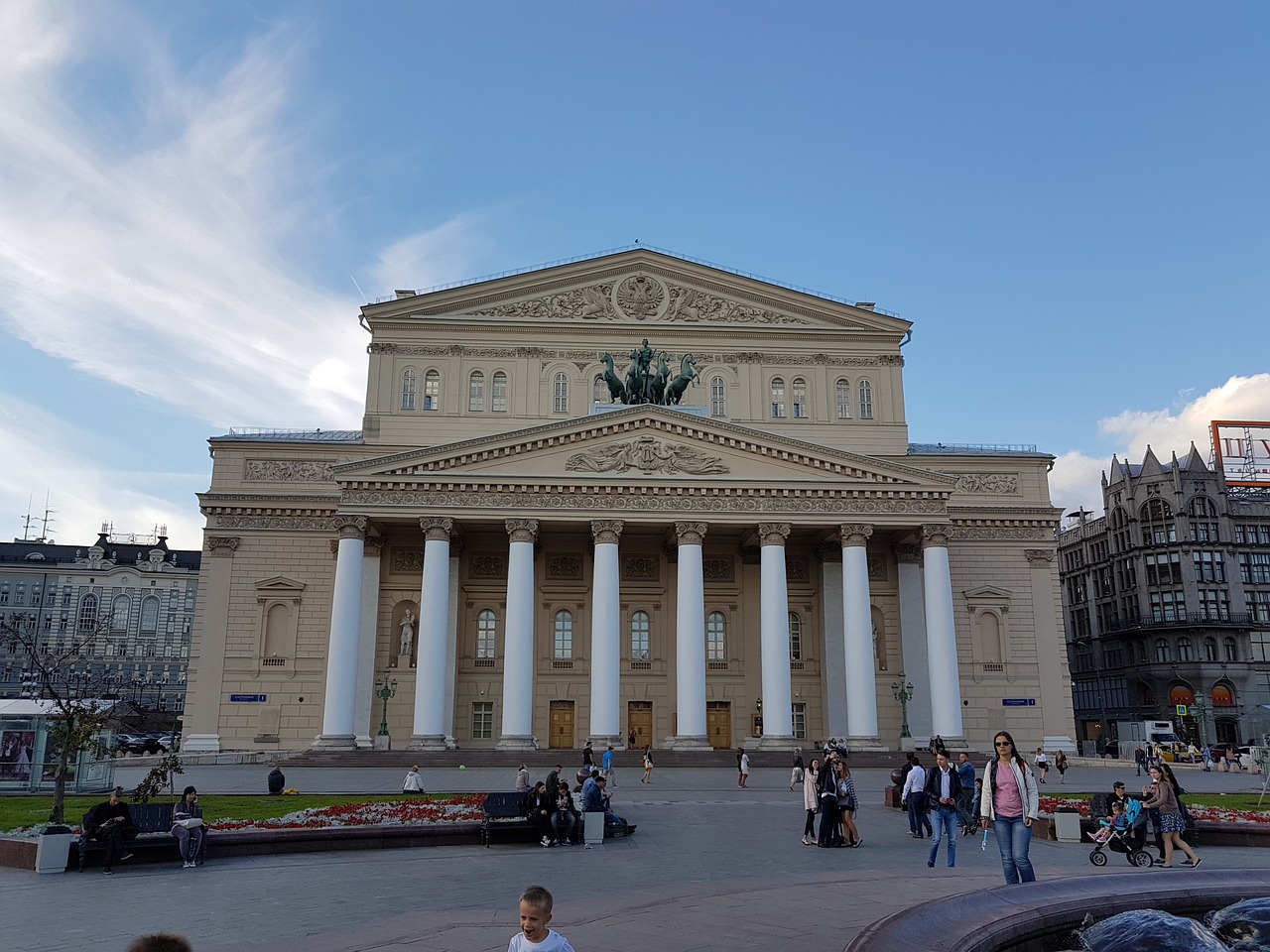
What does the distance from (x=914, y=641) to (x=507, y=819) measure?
103 ft

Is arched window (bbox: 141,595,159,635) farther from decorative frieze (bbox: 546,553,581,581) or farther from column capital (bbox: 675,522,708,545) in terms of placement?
column capital (bbox: 675,522,708,545)

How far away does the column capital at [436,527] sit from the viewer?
41688 millimetres

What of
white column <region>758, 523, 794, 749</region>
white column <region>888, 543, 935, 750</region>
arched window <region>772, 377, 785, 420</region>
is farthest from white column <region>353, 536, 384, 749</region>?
white column <region>888, 543, 935, 750</region>

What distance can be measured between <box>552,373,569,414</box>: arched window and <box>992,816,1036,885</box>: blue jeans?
1558 inches

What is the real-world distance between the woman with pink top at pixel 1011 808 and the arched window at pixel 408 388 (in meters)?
41.0

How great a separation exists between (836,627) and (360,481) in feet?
68.8

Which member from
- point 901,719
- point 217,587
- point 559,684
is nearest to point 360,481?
point 217,587

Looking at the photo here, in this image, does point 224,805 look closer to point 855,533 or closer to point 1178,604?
point 855,533

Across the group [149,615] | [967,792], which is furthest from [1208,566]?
[149,615]

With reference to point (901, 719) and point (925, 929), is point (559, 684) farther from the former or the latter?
point (925, 929)

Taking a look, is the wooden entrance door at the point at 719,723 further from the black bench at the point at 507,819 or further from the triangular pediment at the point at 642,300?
the black bench at the point at 507,819

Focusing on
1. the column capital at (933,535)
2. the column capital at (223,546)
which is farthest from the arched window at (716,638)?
the column capital at (223,546)

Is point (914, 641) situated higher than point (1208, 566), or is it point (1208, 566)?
point (1208, 566)

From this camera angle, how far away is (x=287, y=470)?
47.2m
